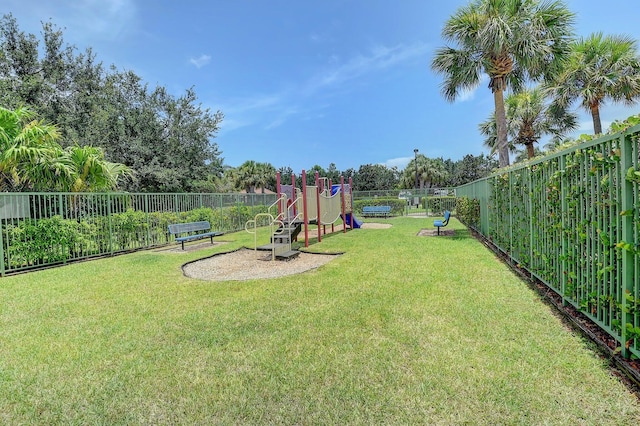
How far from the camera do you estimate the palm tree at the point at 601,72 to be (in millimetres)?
13102

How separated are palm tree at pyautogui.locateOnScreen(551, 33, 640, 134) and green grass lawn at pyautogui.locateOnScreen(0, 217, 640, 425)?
13.7m

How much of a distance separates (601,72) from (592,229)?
50.9 feet

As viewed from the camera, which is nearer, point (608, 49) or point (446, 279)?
point (446, 279)

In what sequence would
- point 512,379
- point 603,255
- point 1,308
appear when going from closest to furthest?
point 512,379 < point 603,255 < point 1,308

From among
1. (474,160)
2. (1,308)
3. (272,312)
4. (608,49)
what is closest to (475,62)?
(608,49)

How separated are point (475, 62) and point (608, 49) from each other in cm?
739

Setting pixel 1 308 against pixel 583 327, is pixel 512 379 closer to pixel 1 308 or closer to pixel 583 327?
pixel 583 327

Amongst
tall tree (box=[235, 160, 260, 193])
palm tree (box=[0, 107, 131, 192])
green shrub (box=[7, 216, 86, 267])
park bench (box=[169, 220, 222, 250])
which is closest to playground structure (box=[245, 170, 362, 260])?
park bench (box=[169, 220, 222, 250])

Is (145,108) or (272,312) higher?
(145,108)

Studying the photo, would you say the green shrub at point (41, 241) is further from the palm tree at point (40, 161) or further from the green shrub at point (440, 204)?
the green shrub at point (440, 204)

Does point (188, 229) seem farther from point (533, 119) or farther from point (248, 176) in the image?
point (248, 176)

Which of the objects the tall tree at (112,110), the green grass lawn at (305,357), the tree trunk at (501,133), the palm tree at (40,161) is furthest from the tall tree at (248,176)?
the green grass lawn at (305,357)

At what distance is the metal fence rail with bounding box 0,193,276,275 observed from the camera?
7.37 m

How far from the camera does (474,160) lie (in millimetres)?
57656
